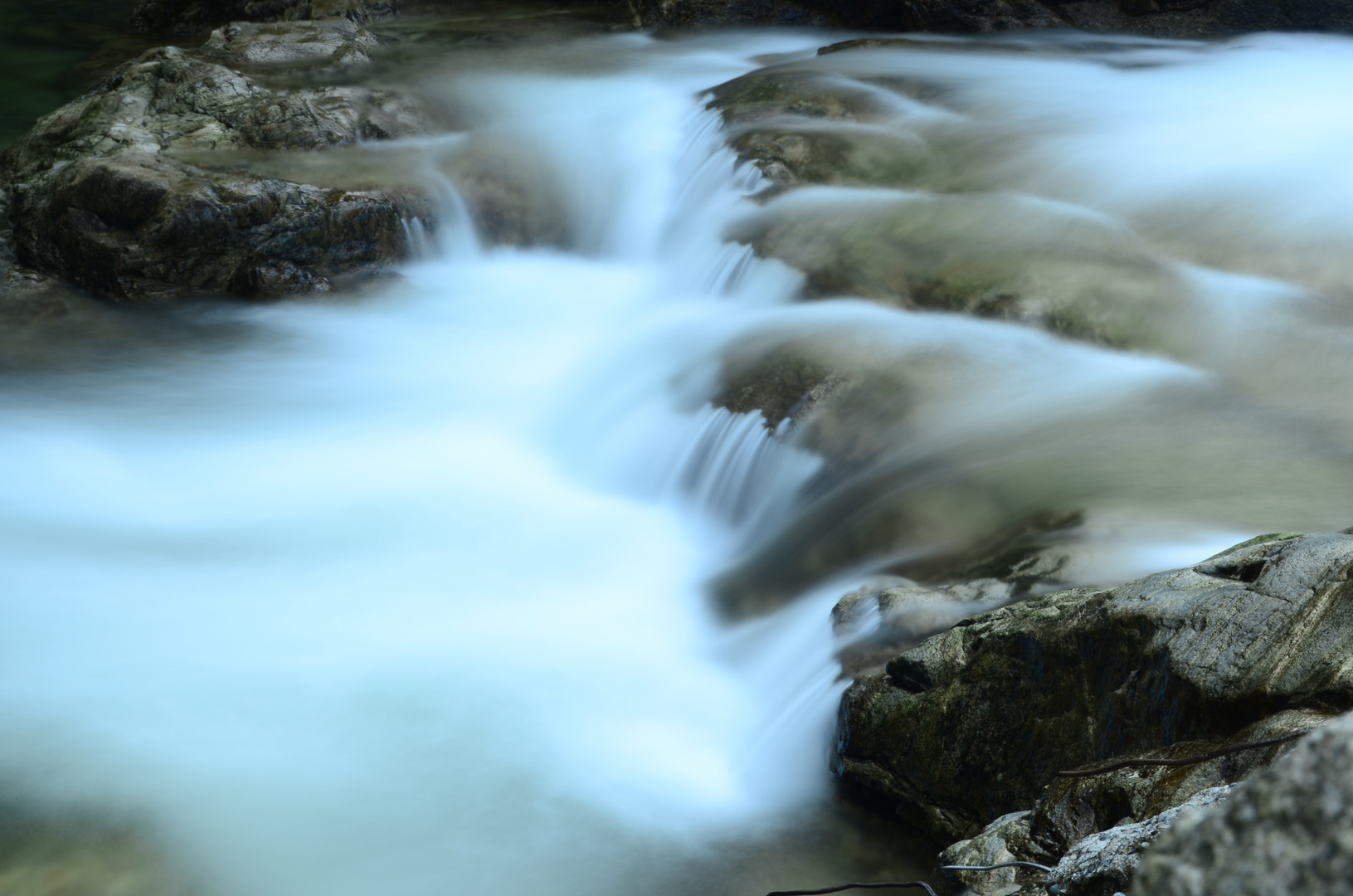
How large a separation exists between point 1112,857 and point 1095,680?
1.65 m

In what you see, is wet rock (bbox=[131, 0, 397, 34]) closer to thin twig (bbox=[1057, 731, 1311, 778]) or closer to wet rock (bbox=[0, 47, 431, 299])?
wet rock (bbox=[0, 47, 431, 299])

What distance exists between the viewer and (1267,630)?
9.19 ft

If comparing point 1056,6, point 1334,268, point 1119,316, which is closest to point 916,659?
point 1119,316

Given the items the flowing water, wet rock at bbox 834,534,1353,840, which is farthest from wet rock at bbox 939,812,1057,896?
the flowing water

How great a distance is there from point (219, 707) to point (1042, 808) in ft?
11.1

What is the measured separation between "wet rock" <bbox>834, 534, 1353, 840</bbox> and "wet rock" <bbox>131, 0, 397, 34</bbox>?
11593 millimetres

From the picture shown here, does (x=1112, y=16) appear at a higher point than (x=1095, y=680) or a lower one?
higher

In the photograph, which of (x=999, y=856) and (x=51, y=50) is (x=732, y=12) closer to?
(x=51, y=50)

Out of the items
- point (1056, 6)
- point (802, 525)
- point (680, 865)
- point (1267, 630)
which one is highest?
point (1056, 6)

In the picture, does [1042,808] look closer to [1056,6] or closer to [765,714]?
[765,714]

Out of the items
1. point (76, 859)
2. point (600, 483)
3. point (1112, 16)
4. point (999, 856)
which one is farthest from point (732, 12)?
point (999, 856)

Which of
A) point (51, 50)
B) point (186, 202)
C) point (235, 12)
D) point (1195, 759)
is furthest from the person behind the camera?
point (235, 12)

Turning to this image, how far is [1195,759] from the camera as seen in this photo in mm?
2010

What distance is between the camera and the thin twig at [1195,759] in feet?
6.62
